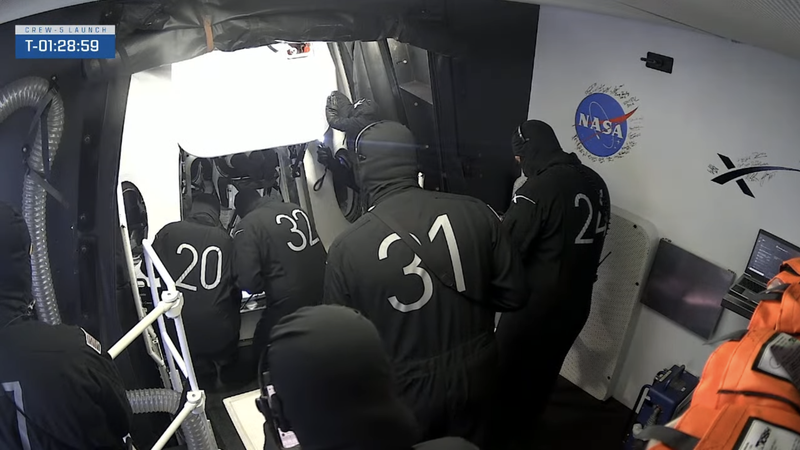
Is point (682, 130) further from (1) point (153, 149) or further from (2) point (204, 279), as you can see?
(1) point (153, 149)

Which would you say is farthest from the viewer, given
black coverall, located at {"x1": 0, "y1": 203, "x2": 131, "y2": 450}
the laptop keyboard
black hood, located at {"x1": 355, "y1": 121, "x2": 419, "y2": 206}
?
the laptop keyboard

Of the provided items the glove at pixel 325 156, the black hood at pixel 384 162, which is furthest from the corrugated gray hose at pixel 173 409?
the glove at pixel 325 156

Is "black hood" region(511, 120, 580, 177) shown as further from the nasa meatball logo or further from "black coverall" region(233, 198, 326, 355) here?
"black coverall" region(233, 198, 326, 355)

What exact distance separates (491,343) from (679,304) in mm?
1312

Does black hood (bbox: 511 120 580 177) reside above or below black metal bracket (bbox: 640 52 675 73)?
below

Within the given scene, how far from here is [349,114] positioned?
417cm

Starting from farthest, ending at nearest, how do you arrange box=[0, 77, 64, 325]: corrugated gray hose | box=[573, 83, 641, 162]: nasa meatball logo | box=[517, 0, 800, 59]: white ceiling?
box=[573, 83, 641, 162]: nasa meatball logo → box=[0, 77, 64, 325]: corrugated gray hose → box=[517, 0, 800, 59]: white ceiling

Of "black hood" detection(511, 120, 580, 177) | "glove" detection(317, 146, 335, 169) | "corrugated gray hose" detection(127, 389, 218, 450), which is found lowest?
"corrugated gray hose" detection(127, 389, 218, 450)

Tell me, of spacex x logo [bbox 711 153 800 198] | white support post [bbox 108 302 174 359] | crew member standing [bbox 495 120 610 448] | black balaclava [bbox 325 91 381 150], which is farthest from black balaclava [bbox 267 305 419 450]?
black balaclava [bbox 325 91 381 150]

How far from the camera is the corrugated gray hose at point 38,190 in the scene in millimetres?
2275

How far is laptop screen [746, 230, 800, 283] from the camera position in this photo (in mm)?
2994

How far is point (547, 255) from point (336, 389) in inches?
84.0

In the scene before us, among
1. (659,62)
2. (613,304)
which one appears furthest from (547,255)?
(659,62)

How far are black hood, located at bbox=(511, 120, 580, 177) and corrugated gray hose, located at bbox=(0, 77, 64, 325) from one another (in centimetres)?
222
